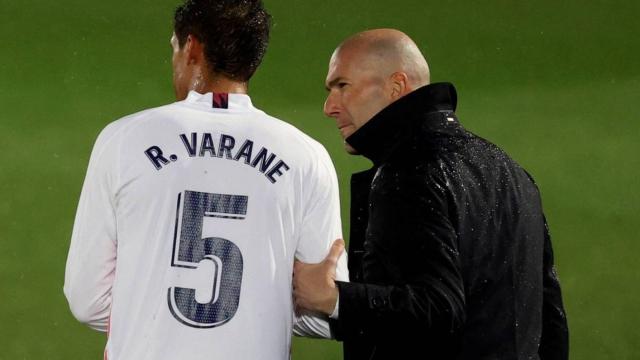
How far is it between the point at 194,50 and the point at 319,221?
0.33 meters

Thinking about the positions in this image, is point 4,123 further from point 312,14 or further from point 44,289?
point 312,14

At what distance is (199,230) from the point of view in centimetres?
171

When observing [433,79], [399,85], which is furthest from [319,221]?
[433,79]

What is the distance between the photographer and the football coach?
1694 millimetres

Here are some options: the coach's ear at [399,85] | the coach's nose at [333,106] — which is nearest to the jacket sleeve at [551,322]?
the coach's ear at [399,85]

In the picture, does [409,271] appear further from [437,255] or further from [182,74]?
[182,74]

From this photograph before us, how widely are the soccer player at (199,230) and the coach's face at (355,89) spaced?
0.36 meters

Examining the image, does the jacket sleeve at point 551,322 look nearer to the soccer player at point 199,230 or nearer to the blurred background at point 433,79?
the soccer player at point 199,230

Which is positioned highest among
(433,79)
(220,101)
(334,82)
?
(433,79)

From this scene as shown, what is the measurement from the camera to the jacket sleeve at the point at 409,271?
5.53 ft

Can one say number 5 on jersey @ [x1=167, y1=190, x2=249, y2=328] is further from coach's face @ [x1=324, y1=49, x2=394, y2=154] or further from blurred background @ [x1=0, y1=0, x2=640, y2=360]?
blurred background @ [x1=0, y1=0, x2=640, y2=360]

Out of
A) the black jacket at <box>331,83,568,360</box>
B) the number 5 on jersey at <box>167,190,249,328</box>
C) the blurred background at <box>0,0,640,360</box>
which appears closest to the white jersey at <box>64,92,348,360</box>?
the number 5 on jersey at <box>167,190,249,328</box>

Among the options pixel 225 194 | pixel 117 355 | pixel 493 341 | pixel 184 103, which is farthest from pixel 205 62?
pixel 493 341

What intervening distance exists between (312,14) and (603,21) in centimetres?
114
